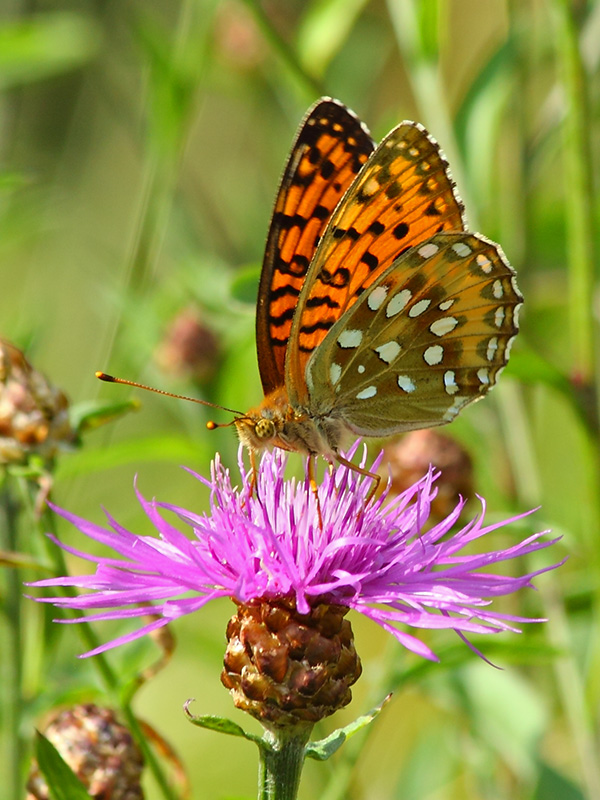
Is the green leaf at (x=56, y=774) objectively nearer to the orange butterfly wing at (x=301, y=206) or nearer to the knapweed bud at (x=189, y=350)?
the orange butterfly wing at (x=301, y=206)

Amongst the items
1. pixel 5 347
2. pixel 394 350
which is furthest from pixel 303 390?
pixel 5 347

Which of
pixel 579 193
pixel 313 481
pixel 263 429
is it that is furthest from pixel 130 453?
pixel 579 193

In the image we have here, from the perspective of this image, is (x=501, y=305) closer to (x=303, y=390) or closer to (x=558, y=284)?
(x=303, y=390)

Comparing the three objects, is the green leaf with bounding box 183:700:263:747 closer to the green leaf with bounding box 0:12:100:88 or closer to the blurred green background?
the blurred green background

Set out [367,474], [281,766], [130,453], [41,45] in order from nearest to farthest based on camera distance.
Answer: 1. [281,766]
2. [367,474]
3. [130,453]
4. [41,45]

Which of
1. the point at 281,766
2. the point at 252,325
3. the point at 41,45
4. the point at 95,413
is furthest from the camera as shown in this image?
the point at 41,45

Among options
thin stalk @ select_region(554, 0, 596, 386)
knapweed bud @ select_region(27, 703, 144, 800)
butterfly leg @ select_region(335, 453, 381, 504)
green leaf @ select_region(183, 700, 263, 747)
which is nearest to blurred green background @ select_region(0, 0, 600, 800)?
thin stalk @ select_region(554, 0, 596, 386)

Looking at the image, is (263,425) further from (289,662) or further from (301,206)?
(289,662)

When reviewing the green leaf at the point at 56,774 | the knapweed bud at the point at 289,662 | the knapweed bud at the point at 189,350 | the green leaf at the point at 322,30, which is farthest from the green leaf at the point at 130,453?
the green leaf at the point at 322,30
